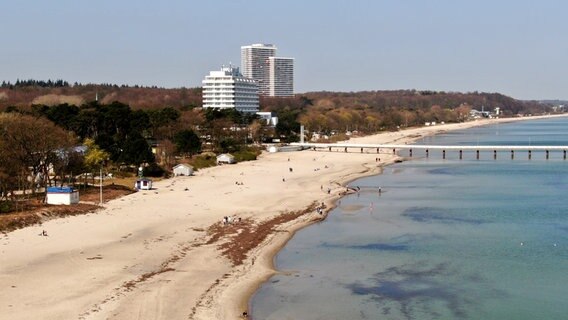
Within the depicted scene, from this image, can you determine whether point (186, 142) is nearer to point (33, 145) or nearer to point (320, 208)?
point (33, 145)

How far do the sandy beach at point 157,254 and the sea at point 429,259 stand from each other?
145 centimetres

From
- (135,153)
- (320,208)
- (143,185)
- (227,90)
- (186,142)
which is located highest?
(227,90)

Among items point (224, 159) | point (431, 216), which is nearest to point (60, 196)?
point (431, 216)

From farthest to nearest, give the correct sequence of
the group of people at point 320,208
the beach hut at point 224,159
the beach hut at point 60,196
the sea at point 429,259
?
1. the beach hut at point 224,159
2. the group of people at point 320,208
3. the beach hut at point 60,196
4. the sea at point 429,259

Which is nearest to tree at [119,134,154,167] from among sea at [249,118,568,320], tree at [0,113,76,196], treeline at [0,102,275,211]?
treeline at [0,102,275,211]

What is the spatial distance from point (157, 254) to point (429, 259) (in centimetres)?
1102

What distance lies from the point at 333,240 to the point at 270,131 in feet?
225

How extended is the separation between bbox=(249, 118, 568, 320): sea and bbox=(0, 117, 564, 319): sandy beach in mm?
1451

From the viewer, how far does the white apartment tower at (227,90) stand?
131000mm

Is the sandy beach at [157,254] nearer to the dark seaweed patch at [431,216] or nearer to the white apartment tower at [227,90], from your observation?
the dark seaweed patch at [431,216]

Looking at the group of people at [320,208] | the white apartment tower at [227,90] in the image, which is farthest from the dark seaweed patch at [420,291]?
the white apartment tower at [227,90]

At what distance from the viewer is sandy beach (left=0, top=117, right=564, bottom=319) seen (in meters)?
20.4

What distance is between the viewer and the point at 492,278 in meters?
25.6

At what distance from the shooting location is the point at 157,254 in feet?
89.8
